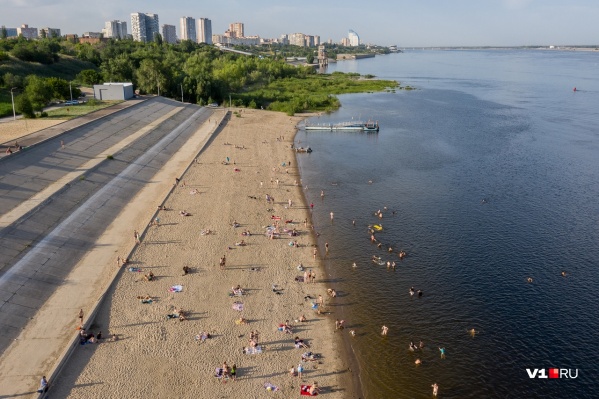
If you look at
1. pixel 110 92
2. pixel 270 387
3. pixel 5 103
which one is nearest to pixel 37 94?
pixel 5 103

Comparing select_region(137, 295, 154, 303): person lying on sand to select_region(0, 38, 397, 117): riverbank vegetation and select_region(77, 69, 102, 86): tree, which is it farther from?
select_region(77, 69, 102, 86): tree

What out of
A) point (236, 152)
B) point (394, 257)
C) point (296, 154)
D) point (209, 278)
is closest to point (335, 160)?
point (296, 154)

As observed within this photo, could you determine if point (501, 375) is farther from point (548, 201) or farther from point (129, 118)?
point (129, 118)

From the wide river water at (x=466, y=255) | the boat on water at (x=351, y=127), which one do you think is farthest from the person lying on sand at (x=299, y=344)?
the boat on water at (x=351, y=127)

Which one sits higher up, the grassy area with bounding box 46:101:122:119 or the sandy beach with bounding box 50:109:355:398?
the grassy area with bounding box 46:101:122:119

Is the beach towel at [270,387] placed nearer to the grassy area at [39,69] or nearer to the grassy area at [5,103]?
the grassy area at [5,103]

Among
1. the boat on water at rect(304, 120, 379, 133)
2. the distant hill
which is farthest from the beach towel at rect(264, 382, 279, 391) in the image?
the distant hill
